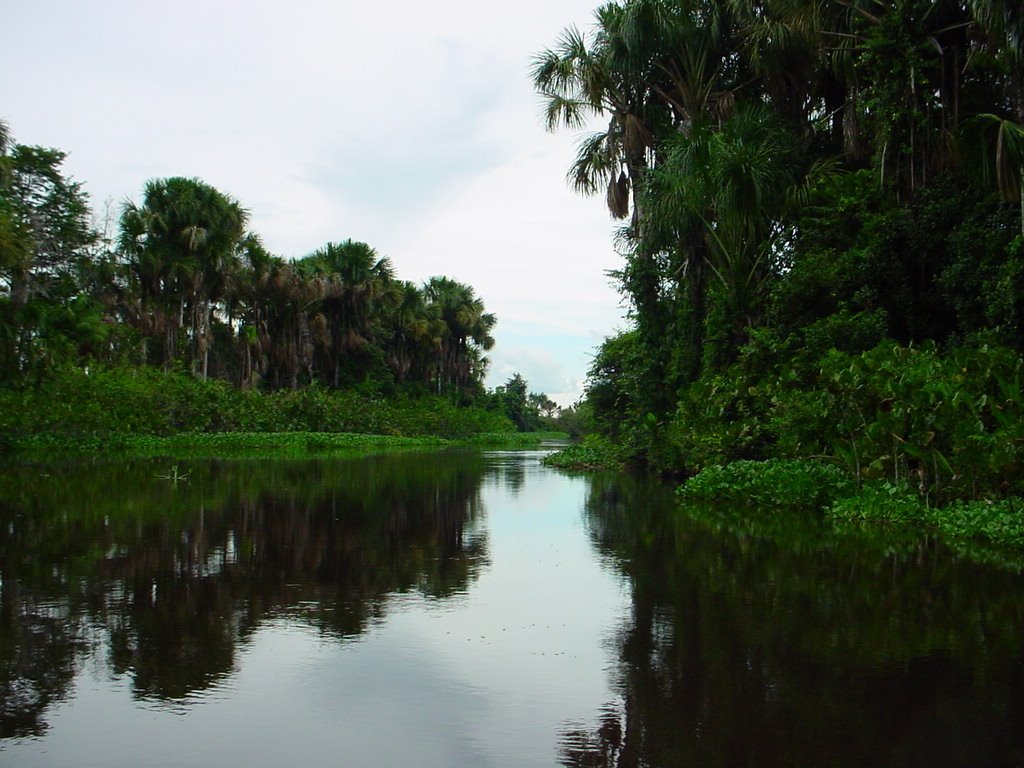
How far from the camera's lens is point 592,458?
27.5 metres

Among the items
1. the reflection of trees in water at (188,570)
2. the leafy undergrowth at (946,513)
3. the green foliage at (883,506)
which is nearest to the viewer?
the reflection of trees in water at (188,570)

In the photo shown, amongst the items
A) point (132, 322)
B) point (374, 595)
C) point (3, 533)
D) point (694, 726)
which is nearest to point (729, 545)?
point (374, 595)

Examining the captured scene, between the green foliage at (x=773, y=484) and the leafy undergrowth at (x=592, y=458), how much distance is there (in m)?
11.2

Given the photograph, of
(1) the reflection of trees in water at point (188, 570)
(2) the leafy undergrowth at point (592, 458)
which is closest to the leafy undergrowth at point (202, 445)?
(2) the leafy undergrowth at point (592, 458)

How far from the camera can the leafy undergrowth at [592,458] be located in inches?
1043

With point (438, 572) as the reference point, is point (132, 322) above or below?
above

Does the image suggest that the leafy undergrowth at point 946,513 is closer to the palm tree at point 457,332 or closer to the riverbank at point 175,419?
the riverbank at point 175,419

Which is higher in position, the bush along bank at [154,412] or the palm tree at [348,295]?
the palm tree at [348,295]

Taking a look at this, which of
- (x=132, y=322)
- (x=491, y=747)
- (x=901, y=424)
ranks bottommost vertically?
(x=491, y=747)

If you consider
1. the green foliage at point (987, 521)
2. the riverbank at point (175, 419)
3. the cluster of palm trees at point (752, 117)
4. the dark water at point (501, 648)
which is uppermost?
the cluster of palm trees at point (752, 117)

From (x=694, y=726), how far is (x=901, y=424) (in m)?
8.29

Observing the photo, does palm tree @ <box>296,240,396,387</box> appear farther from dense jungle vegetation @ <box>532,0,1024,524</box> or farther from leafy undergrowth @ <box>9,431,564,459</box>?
dense jungle vegetation @ <box>532,0,1024,524</box>

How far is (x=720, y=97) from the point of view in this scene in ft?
72.1

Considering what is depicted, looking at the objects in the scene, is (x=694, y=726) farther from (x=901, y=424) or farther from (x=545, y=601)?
(x=901, y=424)
